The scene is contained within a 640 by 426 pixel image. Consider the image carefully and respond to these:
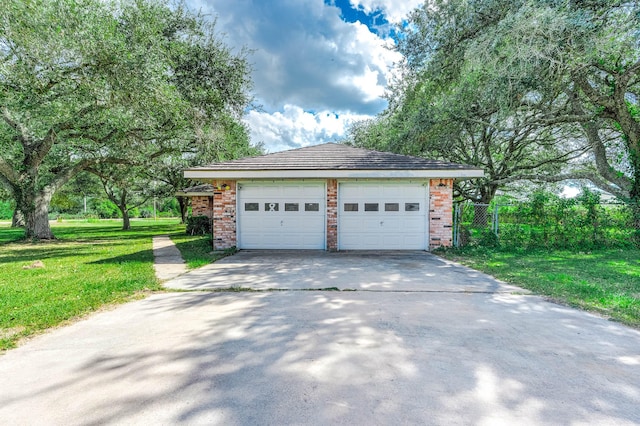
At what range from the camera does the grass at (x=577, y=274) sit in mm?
4441

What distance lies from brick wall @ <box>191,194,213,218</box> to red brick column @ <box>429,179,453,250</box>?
13252 mm

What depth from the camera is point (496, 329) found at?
3.52 meters

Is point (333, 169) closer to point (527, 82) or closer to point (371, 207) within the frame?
point (371, 207)


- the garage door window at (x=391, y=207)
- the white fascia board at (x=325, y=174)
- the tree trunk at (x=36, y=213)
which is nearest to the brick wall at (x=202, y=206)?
the tree trunk at (x=36, y=213)

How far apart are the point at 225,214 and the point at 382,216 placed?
4841mm

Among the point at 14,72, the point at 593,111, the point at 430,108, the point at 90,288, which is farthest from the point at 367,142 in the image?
the point at 90,288

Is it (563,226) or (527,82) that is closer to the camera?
(527,82)

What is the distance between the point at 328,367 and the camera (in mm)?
2664

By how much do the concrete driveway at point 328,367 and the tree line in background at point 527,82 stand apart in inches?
253

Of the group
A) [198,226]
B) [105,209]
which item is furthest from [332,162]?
[105,209]

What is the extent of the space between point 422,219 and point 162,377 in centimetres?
829

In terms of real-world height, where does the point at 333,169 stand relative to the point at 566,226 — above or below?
above

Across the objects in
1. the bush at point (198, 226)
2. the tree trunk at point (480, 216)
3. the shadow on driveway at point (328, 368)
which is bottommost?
the shadow on driveway at point (328, 368)

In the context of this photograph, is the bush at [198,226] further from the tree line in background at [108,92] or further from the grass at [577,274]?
the grass at [577,274]
